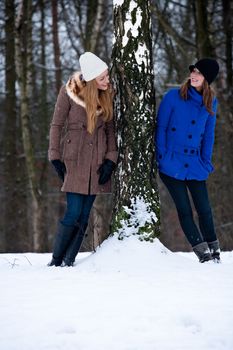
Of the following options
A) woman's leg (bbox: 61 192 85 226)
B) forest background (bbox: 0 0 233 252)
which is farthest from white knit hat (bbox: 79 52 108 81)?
forest background (bbox: 0 0 233 252)

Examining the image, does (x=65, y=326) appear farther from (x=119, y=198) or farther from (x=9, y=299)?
(x=119, y=198)

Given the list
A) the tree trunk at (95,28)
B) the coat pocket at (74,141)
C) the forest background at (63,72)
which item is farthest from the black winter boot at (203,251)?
the tree trunk at (95,28)

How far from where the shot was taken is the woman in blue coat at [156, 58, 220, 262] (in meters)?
5.30

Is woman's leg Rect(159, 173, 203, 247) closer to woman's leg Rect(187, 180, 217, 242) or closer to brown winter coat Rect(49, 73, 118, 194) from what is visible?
woman's leg Rect(187, 180, 217, 242)

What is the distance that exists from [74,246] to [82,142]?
0.88 metres

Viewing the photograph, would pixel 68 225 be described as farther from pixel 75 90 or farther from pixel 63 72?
pixel 63 72

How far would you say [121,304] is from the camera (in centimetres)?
384

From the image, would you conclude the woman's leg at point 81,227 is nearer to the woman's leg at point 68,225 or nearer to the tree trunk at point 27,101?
the woman's leg at point 68,225

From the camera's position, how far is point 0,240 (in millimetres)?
17391

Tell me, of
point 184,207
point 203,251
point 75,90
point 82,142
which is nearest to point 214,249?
point 203,251

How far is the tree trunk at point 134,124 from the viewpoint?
520 centimetres

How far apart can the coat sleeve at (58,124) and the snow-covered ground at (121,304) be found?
Answer: 90 cm

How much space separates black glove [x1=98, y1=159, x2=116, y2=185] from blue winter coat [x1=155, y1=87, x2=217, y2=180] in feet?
1.37

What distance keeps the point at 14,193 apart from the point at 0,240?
3.79 m
